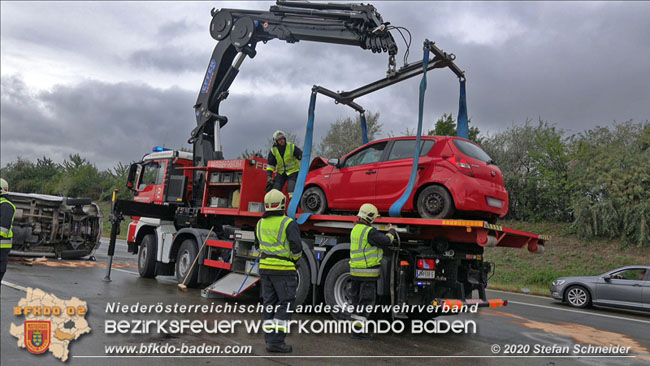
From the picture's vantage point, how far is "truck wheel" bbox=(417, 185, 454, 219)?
671 cm

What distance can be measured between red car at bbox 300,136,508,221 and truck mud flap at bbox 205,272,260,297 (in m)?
1.60

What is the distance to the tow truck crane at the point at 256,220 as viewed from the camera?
684 cm

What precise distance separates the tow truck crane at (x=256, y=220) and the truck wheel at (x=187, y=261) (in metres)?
0.02

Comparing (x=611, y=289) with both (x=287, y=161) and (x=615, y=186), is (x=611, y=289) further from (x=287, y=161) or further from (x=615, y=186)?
(x=287, y=161)

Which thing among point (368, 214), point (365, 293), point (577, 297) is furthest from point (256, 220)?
point (577, 297)

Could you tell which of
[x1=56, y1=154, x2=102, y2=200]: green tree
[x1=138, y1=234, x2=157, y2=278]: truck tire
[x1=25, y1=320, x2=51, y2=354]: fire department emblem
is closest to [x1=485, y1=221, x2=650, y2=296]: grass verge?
[x1=138, y1=234, x2=157, y2=278]: truck tire

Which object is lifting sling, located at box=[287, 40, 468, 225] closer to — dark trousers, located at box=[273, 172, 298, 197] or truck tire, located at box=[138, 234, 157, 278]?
dark trousers, located at box=[273, 172, 298, 197]

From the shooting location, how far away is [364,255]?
6570 mm

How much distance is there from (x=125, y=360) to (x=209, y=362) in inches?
32.5

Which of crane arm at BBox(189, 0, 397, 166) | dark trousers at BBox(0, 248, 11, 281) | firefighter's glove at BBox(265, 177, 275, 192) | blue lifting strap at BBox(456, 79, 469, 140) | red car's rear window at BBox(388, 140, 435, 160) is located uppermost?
crane arm at BBox(189, 0, 397, 166)

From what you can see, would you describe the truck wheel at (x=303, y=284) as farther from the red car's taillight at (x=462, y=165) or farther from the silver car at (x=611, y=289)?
the silver car at (x=611, y=289)

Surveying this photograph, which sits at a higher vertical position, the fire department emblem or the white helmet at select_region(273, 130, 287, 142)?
the white helmet at select_region(273, 130, 287, 142)

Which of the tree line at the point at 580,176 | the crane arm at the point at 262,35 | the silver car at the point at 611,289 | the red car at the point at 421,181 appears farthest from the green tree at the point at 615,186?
the crane arm at the point at 262,35

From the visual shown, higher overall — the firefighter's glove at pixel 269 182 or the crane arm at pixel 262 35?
the crane arm at pixel 262 35
